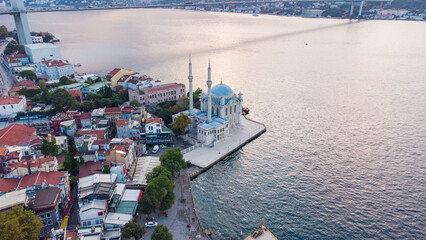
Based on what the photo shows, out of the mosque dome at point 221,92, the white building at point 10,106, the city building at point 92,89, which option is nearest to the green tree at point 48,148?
the white building at point 10,106

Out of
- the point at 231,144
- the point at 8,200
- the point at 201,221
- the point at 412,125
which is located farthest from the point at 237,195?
the point at 412,125

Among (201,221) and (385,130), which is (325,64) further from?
(201,221)

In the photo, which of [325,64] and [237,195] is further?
[325,64]

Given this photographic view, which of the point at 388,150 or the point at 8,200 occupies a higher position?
the point at 8,200

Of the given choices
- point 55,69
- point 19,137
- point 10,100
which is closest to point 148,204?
point 19,137

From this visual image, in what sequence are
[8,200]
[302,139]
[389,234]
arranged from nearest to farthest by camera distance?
1. [8,200]
2. [389,234]
3. [302,139]

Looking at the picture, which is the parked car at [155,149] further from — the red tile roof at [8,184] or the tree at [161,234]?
the tree at [161,234]

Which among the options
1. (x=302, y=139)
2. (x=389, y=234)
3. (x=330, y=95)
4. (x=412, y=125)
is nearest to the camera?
(x=389, y=234)
